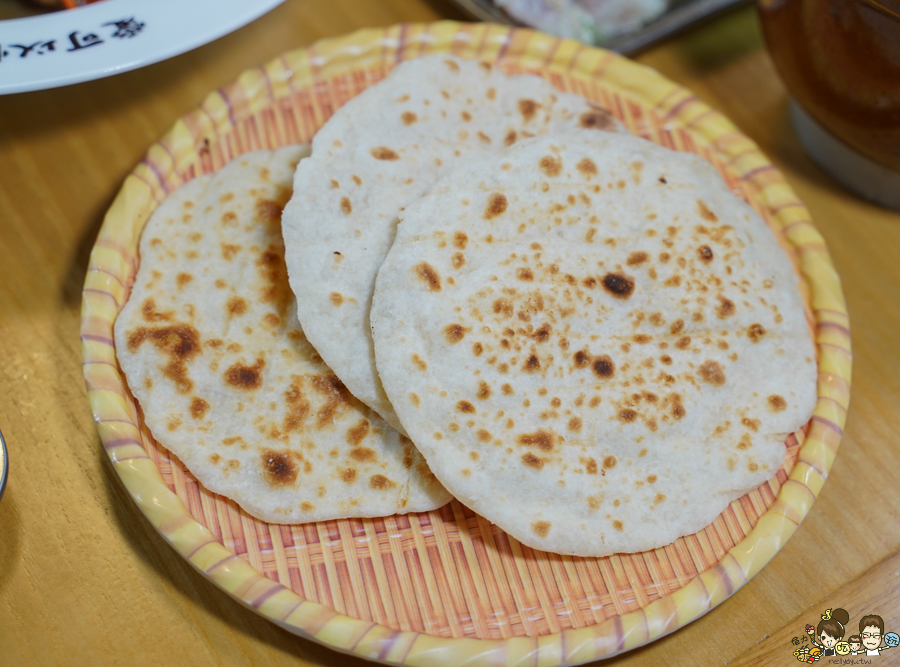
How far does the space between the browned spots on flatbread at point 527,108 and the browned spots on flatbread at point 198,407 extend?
1015 mm

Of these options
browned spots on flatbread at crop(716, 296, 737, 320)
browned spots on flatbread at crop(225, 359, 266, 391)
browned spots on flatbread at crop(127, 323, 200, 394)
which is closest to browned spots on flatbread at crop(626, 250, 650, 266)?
browned spots on flatbread at crop(716, 296, 737, 320)

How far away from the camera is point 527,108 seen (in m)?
1.83

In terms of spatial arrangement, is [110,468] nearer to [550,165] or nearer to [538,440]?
[538,440]

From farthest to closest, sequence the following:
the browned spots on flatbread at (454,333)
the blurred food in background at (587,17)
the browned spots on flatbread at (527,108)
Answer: the blurred food in background at (587,17)
the browned spots on flatbread at (527,108)
the browned spots on flatbread at (454,333)

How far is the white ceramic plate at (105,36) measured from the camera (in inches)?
61.4

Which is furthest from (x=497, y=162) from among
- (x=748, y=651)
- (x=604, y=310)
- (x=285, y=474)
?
(x=748, y=651)

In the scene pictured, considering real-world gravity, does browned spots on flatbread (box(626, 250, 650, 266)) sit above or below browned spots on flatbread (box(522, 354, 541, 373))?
above

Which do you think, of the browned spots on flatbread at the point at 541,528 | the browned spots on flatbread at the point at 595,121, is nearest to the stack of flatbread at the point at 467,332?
the browned spots on flatbread at the point at 541,528

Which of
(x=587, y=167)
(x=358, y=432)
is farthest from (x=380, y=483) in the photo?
(x=587, y=167)

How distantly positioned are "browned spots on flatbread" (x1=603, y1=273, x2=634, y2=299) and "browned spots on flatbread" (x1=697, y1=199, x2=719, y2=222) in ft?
0.94

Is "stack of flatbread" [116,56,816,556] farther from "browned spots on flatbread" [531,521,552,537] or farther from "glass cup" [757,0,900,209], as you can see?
"glass cup" [757,0,900,209]

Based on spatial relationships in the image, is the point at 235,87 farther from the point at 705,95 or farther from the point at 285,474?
the point at 705,95

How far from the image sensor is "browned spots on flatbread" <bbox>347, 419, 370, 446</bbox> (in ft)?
4.81

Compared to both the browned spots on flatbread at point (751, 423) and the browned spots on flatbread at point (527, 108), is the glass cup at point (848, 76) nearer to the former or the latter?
the browned spots on flatbread at point (527, 108)
